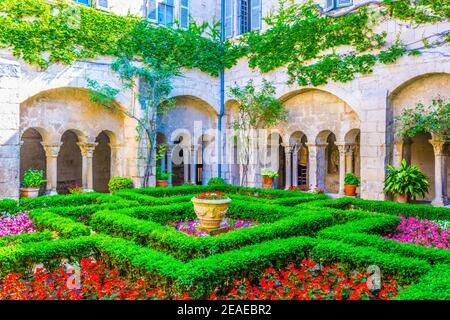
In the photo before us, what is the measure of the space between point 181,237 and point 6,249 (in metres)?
1.90

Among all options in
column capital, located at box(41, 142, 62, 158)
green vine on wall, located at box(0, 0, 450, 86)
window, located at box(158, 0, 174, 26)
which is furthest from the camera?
window, located at box(158, 0, 174, 26)

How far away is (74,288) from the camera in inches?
143

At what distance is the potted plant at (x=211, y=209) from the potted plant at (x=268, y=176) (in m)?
5.42

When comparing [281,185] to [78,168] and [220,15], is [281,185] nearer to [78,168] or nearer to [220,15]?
[220,15]

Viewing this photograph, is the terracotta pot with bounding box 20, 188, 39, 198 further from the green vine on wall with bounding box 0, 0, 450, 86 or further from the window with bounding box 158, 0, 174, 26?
the window with bounding box 158, 0, 174, 26

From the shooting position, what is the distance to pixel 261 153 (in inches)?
487

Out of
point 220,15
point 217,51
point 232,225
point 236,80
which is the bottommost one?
point 232,225

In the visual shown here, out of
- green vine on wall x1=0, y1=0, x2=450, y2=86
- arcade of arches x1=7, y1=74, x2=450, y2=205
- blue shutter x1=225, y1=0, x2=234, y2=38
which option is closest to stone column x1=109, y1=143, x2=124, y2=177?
arcade of arches x1=7, y1=74, x2=450, y2=205

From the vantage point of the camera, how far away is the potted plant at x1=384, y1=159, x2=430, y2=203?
25.7ft

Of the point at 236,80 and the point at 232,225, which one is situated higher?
the point at 236,80

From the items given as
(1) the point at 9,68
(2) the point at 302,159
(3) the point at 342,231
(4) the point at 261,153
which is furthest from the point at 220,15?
(3) the point at 342,231

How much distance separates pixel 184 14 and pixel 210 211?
8201 millimetres

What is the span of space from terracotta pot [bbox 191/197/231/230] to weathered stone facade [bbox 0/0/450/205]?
4223 millimetres

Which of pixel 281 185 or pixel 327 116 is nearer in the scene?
pixel 327 116
